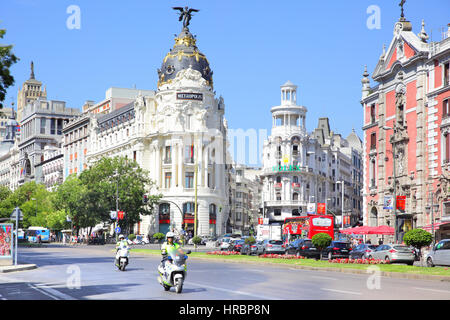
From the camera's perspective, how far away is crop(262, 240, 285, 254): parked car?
50.7 meters

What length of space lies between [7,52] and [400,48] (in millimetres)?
40425

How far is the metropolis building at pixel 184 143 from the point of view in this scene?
9506 cm

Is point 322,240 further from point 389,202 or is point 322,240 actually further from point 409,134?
point 409,134

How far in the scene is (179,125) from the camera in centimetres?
9512

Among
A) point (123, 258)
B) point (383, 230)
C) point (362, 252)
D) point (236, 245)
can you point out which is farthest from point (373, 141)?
point (123, 258)

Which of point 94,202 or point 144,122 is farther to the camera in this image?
point 144,122

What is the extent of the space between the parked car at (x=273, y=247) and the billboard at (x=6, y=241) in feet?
73.0

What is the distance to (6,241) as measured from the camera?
32.7 meters

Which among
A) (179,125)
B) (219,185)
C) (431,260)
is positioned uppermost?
(179,125)

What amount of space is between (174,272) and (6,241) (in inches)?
661

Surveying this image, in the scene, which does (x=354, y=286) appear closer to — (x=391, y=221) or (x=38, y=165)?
(x=391, y=221)
